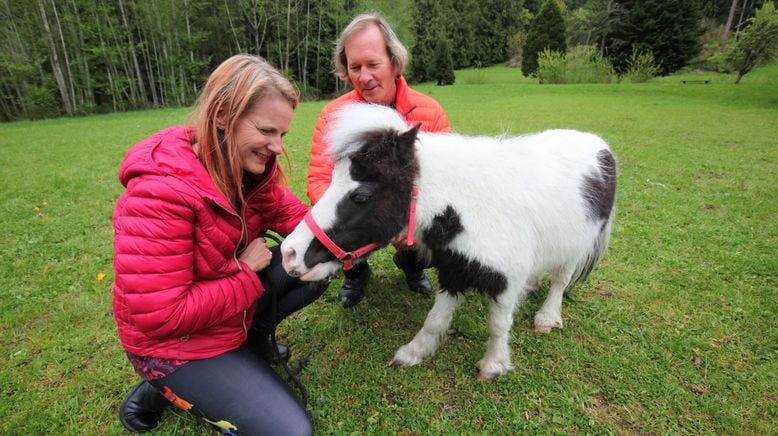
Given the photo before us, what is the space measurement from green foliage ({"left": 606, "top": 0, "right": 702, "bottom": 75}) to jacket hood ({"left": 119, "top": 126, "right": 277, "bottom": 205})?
128 feet

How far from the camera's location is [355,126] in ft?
6.15

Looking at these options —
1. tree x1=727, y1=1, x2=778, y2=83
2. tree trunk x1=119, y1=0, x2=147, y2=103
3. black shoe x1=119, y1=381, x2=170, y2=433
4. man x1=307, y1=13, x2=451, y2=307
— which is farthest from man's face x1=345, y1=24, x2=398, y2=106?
tree trunk x1=119, y1=0, x2=147, y2=103

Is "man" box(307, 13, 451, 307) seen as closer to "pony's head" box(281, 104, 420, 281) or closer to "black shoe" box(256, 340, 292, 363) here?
"pony's head" box(281, 104, 420, 281)

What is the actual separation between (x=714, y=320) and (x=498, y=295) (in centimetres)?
249

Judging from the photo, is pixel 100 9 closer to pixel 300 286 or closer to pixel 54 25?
pixel 54 25

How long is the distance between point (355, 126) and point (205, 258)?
1.10 metres

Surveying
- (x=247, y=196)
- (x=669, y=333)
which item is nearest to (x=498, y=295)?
(x=247, y=196)

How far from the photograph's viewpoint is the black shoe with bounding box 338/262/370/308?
3.42 m

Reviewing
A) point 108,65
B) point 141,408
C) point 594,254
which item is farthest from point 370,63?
point 108,65

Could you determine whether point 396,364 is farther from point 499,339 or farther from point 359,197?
point 359,197

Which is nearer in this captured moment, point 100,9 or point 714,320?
point 714,320

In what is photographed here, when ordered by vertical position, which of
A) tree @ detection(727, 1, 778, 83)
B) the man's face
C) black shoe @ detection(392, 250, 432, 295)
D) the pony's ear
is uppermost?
tree @ detection(727, 1, 778, 83)

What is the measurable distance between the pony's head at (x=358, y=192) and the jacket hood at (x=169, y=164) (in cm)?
52

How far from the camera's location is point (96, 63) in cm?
2603
